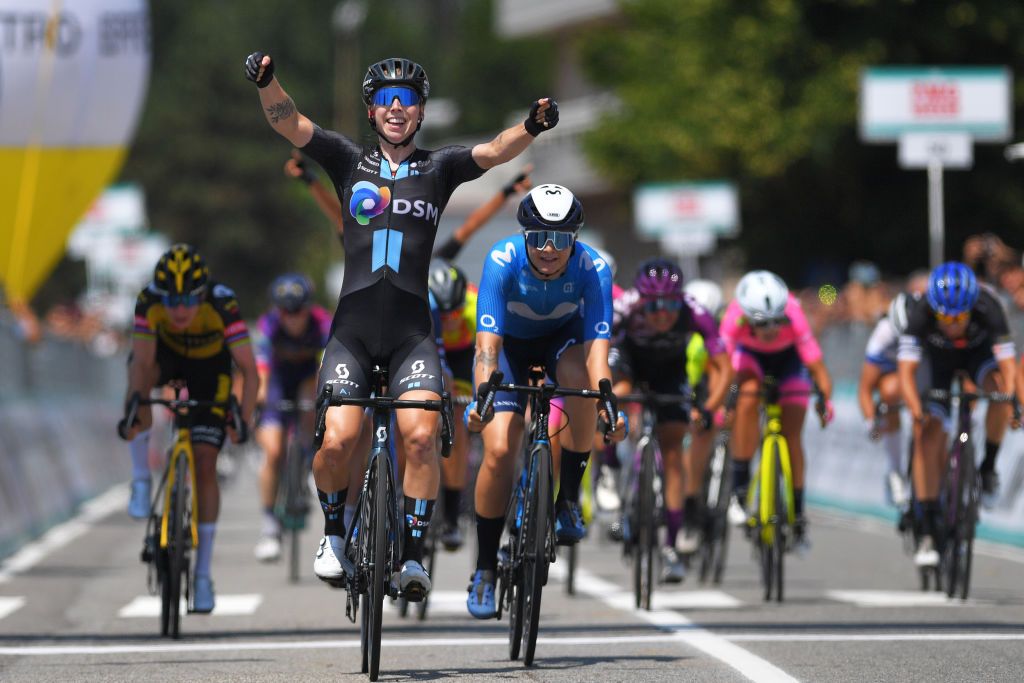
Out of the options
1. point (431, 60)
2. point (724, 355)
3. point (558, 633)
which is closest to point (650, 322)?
point (724, 355)

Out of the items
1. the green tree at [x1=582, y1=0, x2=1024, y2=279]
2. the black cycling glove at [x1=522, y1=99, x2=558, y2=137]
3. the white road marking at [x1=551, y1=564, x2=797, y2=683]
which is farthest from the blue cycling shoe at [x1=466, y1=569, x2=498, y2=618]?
the green tree at [x1=582, y1=0, x2=1024, y2=279]

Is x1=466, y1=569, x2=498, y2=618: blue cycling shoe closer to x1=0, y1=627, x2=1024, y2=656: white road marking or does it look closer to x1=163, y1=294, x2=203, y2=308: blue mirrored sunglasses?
x1=0, y1=627, x2=1024, y2=656: white road marking

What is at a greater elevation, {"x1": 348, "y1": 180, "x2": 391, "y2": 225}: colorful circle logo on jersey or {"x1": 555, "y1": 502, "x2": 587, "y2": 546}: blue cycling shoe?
{"x1": 348, "y1": 180, "x2": 391, "y2": 225}: colorful circle logo on jersey

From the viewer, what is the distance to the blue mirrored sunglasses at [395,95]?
10.5 meters

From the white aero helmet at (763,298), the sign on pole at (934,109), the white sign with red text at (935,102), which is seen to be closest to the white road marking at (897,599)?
the white aero helmet at (763,298)

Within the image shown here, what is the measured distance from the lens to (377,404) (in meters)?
10.1

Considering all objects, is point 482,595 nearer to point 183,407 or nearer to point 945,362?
point 183,407

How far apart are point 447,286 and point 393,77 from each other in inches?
140

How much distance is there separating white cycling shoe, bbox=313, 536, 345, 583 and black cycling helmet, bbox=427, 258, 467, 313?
12.7 feet

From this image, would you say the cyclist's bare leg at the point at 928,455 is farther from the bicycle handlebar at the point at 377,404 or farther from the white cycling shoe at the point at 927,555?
the bicycle handlebar at the point at 377,404

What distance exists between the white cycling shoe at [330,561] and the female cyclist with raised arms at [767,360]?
5.17 m

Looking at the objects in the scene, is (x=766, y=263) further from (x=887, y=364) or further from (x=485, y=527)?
(x=485, y=527)

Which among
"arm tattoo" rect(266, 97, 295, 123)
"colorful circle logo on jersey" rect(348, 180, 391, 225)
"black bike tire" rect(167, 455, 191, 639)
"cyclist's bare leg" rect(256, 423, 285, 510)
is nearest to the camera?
"colorful circle logo on jersey" rect(348, 180, 391, 225)

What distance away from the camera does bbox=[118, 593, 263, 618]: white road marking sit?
1400cm
